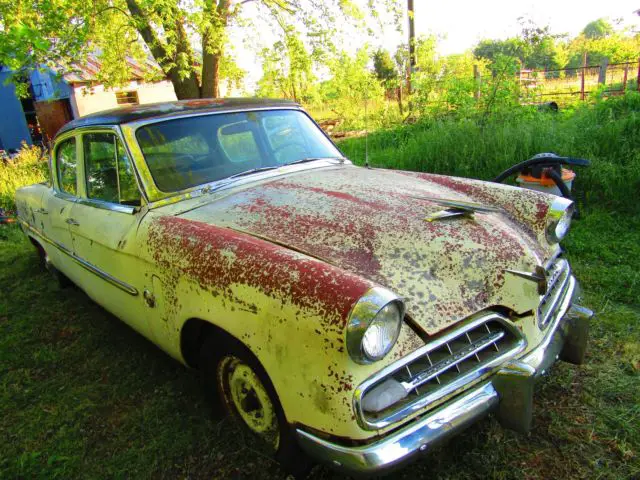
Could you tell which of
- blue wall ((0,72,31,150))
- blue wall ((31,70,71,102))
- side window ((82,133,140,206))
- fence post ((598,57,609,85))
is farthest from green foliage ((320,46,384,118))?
blue wall ((0,72,31,150))

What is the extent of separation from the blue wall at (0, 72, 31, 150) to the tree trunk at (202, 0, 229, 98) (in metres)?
9.53

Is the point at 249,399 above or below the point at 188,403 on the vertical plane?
above

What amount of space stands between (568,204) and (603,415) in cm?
106

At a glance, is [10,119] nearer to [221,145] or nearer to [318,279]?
[221,145]

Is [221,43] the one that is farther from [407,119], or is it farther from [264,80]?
[407,119]

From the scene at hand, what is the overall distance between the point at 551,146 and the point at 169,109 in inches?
176

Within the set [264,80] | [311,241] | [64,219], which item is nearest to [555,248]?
[311,241]

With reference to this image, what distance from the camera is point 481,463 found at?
1.97m

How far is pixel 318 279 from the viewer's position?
1617 mm

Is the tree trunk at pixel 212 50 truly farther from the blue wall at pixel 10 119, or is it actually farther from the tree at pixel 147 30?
the blue wall at pixel 10 119

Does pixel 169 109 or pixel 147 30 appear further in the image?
pixel 147 30

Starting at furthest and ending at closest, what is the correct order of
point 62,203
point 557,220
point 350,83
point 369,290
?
point 350,83 → point 62,203 → point 557,220 → point 369,290

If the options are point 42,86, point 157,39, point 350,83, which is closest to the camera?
point 157,39

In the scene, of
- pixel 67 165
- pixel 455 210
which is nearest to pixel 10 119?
pixel 67 165
